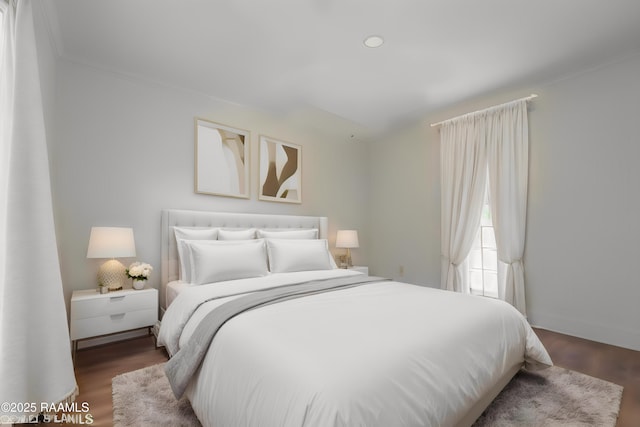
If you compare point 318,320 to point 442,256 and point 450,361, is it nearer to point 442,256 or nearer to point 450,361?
point 450,361

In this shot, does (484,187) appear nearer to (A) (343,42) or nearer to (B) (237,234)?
(A) (343,42)

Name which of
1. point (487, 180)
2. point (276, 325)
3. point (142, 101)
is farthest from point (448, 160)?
point (142, 101)

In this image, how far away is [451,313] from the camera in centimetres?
171

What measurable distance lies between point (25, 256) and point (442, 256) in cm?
399

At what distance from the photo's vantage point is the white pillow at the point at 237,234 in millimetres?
3092

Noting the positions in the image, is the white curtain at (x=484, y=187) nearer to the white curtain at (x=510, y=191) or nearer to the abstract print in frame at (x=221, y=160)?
the white curtain at (x=510, y=191)

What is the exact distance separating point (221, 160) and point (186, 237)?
3.38 ft

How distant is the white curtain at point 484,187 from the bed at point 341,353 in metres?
1.58

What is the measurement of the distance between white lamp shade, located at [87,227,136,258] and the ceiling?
5.20ft

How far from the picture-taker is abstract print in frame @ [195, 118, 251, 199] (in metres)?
3.36

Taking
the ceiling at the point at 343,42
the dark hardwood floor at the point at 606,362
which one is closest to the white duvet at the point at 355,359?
the dark hardwood floor at the point at 606,362

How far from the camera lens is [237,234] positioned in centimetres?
319

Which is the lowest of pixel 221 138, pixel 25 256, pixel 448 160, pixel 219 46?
pixel 25 256

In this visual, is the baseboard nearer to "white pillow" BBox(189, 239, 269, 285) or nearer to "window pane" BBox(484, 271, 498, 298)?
"window pane" BBox(484, 271, 498, 298)
